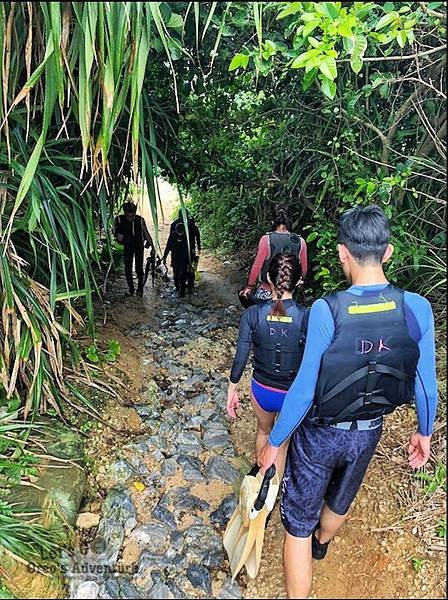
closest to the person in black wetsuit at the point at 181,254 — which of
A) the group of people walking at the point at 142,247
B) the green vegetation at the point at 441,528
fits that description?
the group of people walking at the point at 142,247

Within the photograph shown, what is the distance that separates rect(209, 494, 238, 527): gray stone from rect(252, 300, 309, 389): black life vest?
782 millimetres

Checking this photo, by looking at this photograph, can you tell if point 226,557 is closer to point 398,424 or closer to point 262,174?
point 398,424

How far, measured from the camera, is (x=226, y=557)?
235 cm

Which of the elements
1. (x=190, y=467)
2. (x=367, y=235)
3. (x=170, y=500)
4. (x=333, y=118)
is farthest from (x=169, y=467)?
(x=333, y=118)

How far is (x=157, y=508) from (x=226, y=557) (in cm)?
51

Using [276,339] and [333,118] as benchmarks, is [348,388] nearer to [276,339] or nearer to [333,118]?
[276,339]

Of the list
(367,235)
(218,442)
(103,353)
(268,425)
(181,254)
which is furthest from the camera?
(181,254)

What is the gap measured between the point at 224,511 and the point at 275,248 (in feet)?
5.87

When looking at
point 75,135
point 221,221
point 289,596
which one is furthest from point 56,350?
point 221,221

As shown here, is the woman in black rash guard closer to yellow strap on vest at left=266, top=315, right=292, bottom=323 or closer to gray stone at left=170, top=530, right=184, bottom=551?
yellow strap on vest at left=266, top=315, right=292, bottom=323

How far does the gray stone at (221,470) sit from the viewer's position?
2941mm

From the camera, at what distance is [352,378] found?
1704mm

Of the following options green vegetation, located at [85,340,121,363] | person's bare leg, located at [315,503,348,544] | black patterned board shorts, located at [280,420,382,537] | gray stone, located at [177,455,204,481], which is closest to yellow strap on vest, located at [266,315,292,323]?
black patterned board shorts, located at [280,420,382,537]

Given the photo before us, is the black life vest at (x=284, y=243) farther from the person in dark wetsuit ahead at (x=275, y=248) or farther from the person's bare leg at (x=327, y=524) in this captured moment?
the person's bare leg at (x=327, y=524)
